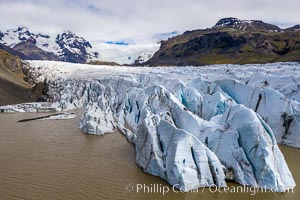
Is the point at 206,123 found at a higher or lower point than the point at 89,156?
higher

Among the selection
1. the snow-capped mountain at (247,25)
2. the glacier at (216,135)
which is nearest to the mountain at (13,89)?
the glacier at (216,135)

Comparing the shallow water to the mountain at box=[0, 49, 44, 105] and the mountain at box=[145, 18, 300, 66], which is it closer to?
the mountain at box=[0, 49, 44, 105]

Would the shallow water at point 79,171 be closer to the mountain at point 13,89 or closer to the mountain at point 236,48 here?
the mountain at point 13,89

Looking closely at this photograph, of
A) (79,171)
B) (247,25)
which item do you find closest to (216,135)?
(79,171)

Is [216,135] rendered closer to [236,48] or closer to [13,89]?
[13,89]

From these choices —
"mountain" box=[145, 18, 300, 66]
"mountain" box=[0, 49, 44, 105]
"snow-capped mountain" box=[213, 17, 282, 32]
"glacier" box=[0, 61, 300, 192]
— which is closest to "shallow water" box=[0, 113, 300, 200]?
"glacier" box=[0, 61, 300, 192]

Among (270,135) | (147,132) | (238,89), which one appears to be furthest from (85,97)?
(270,135)

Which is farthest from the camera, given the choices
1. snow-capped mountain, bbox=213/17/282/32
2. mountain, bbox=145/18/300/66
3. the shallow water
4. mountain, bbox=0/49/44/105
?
snow-capped mountain, bbox=213/17/282/32

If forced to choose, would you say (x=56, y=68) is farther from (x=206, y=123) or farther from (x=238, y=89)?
(x=206, y=123)
